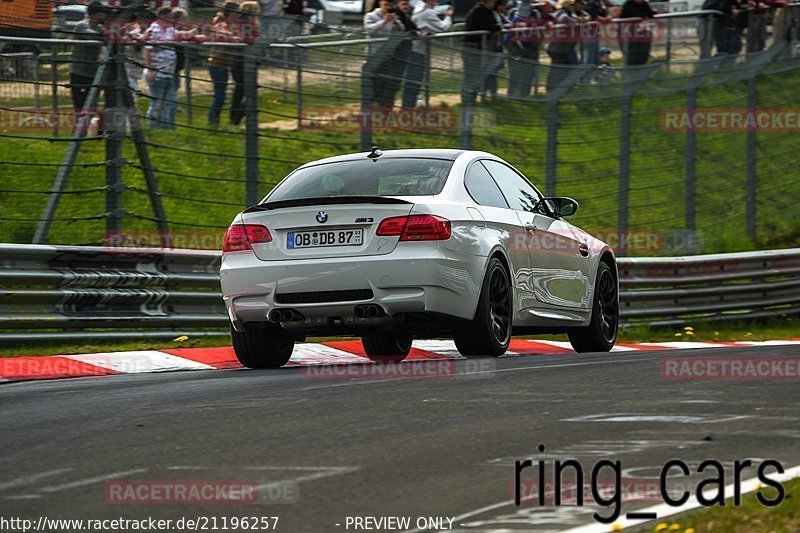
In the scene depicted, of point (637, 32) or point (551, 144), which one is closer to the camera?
point (551, 144)

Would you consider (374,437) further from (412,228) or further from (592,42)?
(592,42)

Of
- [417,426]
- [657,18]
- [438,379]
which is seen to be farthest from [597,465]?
[657,18]

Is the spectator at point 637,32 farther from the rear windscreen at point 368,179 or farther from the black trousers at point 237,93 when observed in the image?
the rear windscreen at point 368,179

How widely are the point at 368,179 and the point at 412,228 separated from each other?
0.81m

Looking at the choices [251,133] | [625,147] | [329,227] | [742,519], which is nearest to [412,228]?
[329,227]

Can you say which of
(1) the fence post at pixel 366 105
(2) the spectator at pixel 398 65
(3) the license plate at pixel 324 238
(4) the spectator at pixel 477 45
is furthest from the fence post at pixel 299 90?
(3) the license plate at pixel 324 238

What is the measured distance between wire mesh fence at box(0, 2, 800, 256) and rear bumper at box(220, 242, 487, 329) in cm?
307

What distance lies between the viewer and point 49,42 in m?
11.9

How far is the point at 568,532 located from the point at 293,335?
597 cm

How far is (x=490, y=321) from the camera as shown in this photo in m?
9.52

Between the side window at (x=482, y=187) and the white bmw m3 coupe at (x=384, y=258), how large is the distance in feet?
0.04

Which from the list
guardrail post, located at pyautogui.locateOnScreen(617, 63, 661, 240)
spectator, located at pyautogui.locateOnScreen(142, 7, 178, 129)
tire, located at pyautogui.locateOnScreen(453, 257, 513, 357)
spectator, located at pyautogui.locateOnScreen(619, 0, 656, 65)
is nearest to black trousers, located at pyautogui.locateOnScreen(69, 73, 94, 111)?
spectator, located at pyautogui.locateOnScreen(142, 7, 178, 129)

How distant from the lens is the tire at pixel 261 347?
32.8ft

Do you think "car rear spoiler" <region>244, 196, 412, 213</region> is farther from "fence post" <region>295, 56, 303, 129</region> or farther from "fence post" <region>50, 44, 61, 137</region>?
"fence post" <region>295, 56, 303, 129</region>
